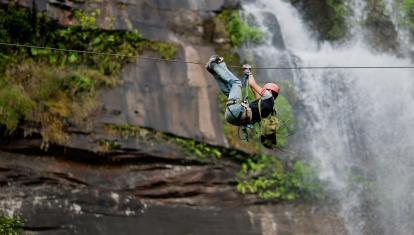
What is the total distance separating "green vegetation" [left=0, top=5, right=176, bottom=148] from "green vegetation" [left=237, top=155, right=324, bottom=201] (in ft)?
9.18

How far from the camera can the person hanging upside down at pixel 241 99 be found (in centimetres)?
730

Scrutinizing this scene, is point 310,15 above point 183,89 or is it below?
above

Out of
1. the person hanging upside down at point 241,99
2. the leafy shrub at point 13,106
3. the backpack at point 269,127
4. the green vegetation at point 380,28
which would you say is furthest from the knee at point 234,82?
the green vegetation at point 380,28

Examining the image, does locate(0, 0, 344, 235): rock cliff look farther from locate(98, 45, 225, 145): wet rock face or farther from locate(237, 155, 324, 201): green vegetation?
locate(237, 155, 324, 201): green vegetation

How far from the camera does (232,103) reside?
732 cm

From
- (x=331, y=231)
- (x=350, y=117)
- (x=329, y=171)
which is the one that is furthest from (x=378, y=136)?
(x=331, y=231)

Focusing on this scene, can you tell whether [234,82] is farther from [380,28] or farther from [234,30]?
[380,28]

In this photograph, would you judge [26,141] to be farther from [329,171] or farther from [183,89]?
[329,171]

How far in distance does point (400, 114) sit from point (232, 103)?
7.14 m

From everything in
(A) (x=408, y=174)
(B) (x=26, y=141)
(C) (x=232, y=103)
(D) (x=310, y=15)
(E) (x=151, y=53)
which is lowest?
(A) (x=408, y=174)

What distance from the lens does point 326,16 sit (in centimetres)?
1510

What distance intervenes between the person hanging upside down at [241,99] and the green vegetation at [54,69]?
3.64 m

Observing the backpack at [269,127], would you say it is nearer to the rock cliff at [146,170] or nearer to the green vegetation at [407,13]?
the rock cliff at [146,170]

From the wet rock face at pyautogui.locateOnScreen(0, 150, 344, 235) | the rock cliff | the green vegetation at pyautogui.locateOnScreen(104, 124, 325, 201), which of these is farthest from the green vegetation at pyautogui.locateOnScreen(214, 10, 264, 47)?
the wet rock face at pyautogui.locateOnScreen(0, 150, 344, 235)
